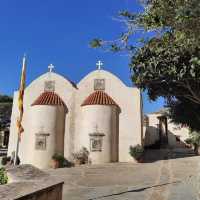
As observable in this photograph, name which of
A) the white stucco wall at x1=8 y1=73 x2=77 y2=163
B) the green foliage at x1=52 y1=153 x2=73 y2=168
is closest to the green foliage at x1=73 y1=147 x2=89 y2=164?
the green foliage at x1=52 y1=153 x2=73 y2=168

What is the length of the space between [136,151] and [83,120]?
5406 millimetres

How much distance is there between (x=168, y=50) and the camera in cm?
1184

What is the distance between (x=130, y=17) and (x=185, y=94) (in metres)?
7.60

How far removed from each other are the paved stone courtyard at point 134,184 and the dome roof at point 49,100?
27.1ft

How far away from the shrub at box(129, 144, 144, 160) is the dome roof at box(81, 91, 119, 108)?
4.08m

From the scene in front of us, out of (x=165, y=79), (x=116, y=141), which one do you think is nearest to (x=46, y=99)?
(x=116, y=141)

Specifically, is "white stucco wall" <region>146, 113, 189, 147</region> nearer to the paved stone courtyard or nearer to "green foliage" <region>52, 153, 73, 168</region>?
"green foliage" <region>52, 153, 73, 168</region>

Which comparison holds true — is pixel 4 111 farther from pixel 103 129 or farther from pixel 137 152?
pixel 137 152

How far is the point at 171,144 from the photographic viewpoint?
54688mm

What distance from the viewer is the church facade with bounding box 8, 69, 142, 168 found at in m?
→ 29.5

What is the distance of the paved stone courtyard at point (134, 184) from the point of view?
14513mm

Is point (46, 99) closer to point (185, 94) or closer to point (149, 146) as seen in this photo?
point (185, 94)

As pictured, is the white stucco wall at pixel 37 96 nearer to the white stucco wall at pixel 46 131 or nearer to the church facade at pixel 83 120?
the church facade at pixel 83 120

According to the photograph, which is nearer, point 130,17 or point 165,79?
point 130,17
